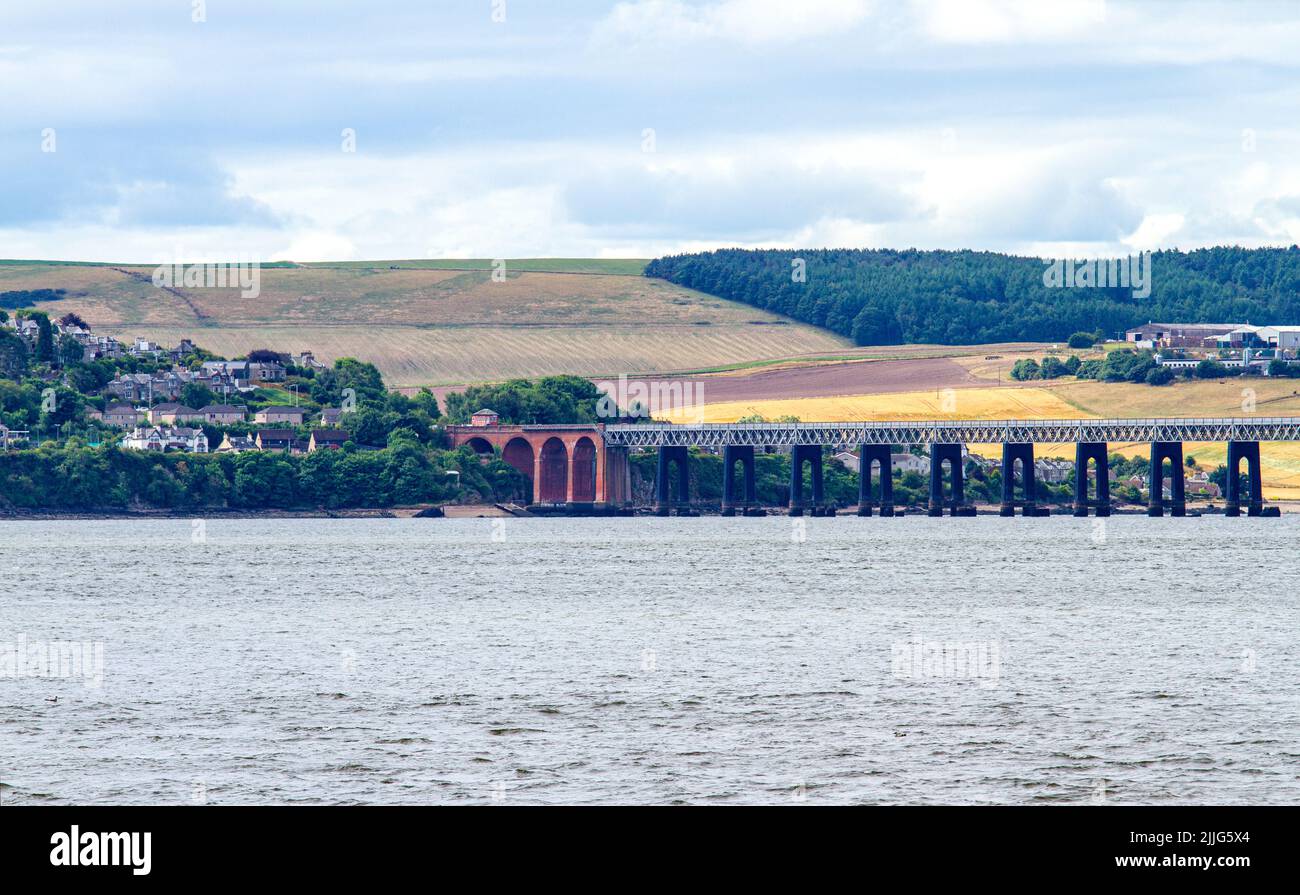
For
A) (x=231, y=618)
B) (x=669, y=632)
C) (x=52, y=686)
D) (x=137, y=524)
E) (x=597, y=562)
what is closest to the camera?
(x=52, y=686)

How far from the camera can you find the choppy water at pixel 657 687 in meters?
34.9

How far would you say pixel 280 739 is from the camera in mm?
39812

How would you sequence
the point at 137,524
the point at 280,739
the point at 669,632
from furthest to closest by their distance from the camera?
the point at 137,524 < the point at 669,632 < the point at 280,739

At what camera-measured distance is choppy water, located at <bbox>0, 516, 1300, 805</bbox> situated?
34.9 meters

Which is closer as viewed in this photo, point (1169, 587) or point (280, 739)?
point (280, 739)

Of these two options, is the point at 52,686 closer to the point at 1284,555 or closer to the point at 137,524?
the point at 1284,555

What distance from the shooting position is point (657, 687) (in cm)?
4909

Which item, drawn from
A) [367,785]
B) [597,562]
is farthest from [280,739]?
[597,562]

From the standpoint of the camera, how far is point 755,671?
53.0m

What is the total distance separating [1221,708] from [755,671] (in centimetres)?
1283
